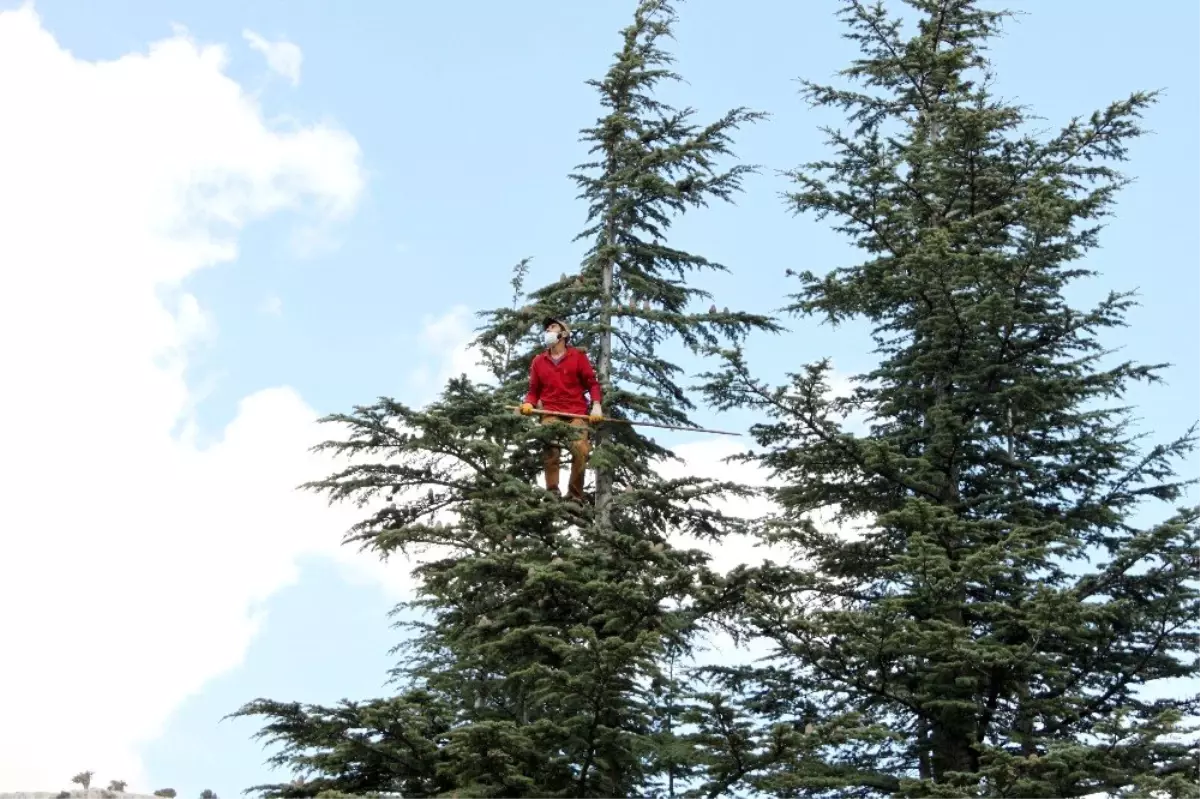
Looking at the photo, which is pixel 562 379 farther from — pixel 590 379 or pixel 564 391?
pixel 590 379

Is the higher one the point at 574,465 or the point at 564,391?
the point at 564,391

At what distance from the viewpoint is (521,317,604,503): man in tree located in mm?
18672

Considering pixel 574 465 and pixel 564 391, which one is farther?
pixel 574 465

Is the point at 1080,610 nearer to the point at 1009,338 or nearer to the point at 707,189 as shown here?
the point at 1009,338

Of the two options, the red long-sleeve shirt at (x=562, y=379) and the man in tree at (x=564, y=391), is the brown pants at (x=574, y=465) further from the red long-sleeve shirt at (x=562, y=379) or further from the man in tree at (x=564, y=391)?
the red long-sleeve shirt at (x=562, y=379)

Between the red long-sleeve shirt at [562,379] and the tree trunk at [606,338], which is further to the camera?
the tree trunk at [606,338]

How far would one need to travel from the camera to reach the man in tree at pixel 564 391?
61.3 ft

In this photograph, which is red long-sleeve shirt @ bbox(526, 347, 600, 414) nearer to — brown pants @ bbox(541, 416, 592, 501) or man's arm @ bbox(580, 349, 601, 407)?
man's arm @ bbox(580, 349, 601, 407)

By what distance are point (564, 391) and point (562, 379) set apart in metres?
0.17

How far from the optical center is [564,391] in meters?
18.7

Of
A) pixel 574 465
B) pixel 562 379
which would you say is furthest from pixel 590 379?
pixel 574 465

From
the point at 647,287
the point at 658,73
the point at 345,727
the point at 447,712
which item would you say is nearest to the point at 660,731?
the point at 447,712

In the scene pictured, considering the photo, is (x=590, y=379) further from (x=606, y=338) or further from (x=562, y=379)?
(x=606, y=338)

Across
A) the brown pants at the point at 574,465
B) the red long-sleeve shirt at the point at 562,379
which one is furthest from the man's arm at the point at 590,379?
the brown pants at the point at 574,465
